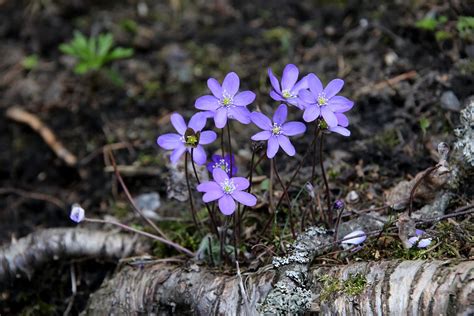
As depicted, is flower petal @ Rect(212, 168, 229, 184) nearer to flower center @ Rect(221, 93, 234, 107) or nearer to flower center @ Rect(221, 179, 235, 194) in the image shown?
flower center @ Rect(221, 179, 235, 194)

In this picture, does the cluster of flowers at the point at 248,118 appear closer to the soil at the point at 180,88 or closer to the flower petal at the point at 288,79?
the flower petal at the point at 288,79

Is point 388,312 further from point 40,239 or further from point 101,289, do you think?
point 40,239

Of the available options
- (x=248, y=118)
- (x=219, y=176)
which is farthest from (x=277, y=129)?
(x=219, y=176)

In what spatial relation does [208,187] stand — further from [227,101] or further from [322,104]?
[322,104]

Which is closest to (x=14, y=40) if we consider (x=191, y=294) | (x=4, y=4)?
(x=4, y=4)

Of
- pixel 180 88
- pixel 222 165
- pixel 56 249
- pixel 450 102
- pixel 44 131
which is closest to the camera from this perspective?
pixel 222 165
